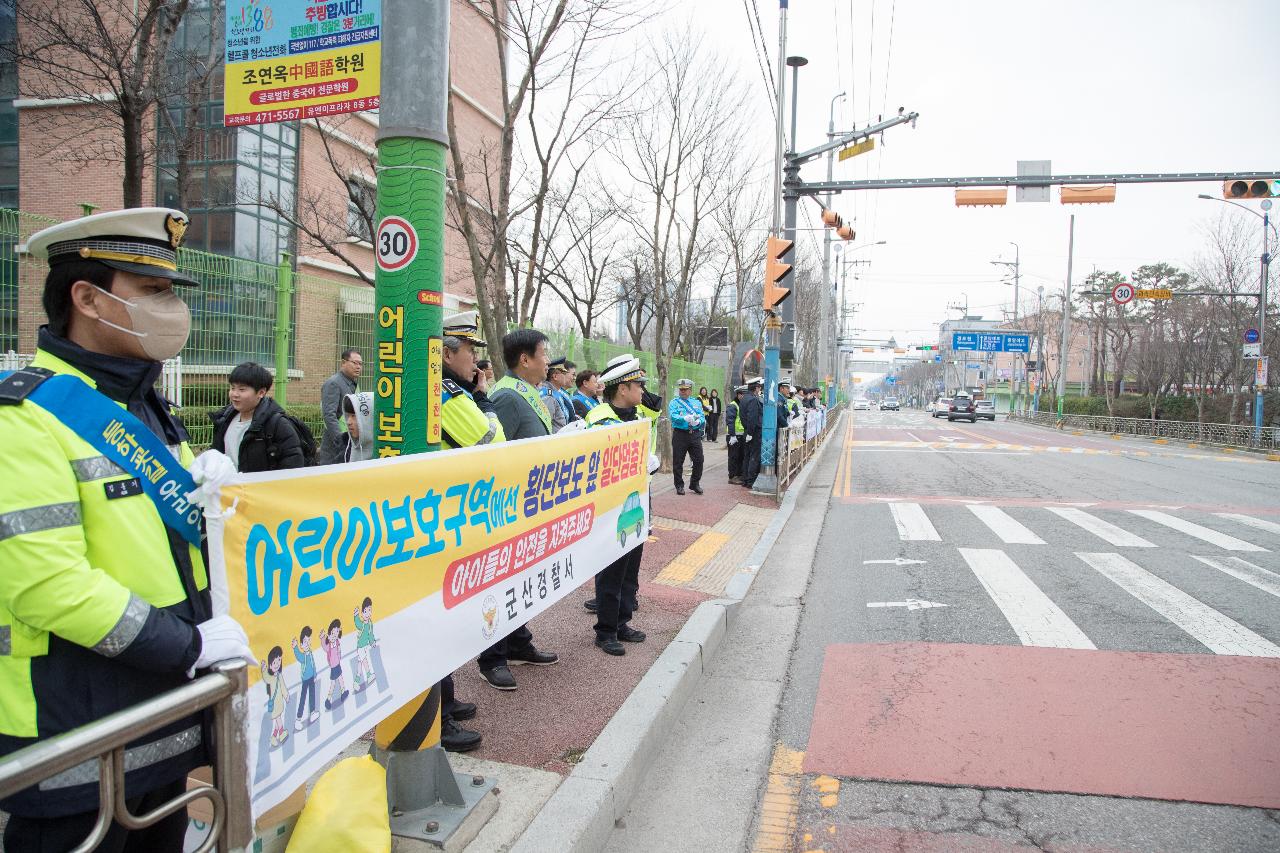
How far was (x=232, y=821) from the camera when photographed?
1.94 metres

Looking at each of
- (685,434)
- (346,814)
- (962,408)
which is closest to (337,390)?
(346,814)

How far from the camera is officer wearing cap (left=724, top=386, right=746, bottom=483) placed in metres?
15.1

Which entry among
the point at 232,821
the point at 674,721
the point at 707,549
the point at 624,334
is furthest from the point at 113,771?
the point at 624,334

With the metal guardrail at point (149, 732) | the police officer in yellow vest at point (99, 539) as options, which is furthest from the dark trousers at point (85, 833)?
the metal guardrail at point (149, 732)

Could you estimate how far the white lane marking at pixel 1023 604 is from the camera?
6.12 m

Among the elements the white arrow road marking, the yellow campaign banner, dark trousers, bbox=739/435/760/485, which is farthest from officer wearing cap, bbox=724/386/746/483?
the yellow campaign banner

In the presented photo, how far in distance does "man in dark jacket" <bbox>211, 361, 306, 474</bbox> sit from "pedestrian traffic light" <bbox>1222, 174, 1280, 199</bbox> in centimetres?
1635

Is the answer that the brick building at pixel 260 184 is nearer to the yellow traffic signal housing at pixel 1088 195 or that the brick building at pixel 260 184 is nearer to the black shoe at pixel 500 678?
the black shoe at pixel 500 678

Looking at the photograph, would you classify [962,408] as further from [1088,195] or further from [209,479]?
[209,479]

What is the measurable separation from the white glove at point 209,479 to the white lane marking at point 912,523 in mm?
9293

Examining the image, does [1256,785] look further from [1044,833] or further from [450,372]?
[450,372]

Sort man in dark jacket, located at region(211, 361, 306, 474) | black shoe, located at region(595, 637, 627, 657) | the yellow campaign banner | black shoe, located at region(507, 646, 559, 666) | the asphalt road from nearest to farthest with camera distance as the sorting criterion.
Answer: the yellow campaign banner
the asphalt road
black shoe, located at region(507, 646, 559, 666)
black shoe, located at region(595, 637, 627, 657)
man in dark jacket, located at region(211, 361, 306, 474)

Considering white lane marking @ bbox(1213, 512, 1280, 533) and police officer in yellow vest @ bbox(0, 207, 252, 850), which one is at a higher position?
police officer in yellow vest @ bbox(0, 207, 252, 850)

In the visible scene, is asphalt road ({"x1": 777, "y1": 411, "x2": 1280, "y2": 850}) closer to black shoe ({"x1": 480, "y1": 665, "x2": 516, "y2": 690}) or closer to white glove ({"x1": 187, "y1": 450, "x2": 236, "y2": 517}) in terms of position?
black shoe ({"x1": 480, "y1": 665, "x2": 516, "y2": 690})
